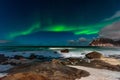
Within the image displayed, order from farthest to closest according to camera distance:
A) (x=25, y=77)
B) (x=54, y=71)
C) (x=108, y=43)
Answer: (x=108, y=43) < (x=54, y=71) < (x=25, y=77)

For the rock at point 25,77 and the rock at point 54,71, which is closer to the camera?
the rock at point 25,77

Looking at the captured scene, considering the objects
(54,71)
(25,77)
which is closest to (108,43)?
(54,71)

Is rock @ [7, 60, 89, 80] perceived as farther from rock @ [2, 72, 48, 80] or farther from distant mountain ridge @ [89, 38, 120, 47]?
distant mountain ridge @ [89, 38, 120, 47]

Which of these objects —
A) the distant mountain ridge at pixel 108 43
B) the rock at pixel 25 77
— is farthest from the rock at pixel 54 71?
the distant mountain ridge at pixel 108 43

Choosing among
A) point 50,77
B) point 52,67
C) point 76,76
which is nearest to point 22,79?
point 50,77

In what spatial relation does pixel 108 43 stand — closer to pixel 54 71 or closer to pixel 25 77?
pixel 54 71

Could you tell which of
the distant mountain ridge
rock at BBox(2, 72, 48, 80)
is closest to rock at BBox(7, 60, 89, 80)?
rock at BBox(2, 72, 48, 80)

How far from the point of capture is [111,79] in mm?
14469

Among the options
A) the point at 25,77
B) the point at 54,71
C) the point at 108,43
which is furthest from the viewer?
the point at 108,43

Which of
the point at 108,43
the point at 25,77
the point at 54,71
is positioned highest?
the point at 108,43

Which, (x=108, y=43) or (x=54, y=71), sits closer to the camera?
(x=54, y=71)

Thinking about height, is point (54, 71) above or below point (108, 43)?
below

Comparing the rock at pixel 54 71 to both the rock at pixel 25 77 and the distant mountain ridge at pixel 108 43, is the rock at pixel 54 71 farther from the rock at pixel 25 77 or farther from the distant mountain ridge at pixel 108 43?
the distant mountain ridge at pixel 108 43

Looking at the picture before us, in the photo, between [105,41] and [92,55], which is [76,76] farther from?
[105,41]
